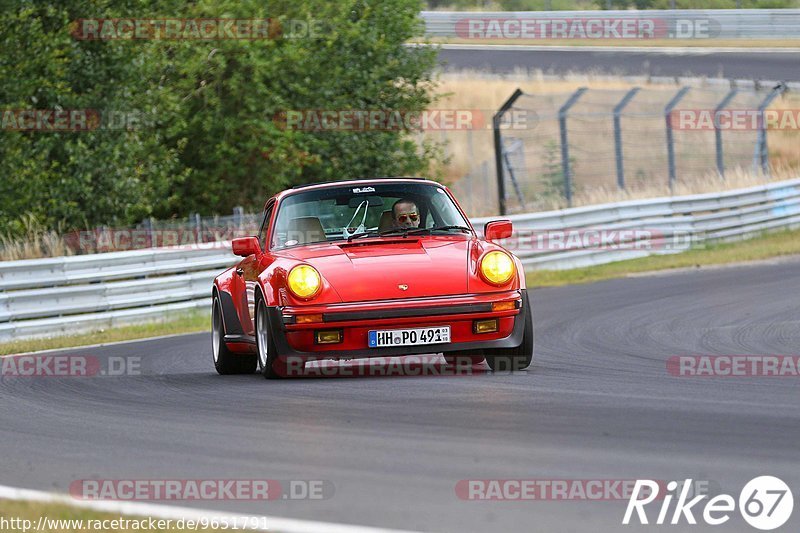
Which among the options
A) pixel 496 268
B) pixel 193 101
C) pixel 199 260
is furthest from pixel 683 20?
pixel 496 268

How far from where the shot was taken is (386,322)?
9055 millimetres

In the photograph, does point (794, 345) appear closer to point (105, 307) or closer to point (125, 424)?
point (125, 424)

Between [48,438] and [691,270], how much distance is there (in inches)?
553

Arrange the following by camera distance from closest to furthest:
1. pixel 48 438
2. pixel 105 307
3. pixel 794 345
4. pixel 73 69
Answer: pixel 48 438, pixel 794 345, pixel 105 307, pixel 73 69

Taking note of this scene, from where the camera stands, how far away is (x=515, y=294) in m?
9.32

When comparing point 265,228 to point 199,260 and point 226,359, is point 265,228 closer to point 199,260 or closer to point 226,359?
point 226,359

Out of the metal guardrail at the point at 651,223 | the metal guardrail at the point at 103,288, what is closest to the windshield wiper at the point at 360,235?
the metal guardrail at the point at 103,288

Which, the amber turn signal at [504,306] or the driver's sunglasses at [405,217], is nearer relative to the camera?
the amber turn signal at [504,306]

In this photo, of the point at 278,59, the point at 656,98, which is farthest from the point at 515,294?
the point at 656,98

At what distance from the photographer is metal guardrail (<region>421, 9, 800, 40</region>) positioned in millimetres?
44500

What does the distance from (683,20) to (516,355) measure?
39725mm

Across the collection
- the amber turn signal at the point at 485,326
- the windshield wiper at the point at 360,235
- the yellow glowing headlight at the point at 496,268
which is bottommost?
the amber turn signal at the point at 485,326

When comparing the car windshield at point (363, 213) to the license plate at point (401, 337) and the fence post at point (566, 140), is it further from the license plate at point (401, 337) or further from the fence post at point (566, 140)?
the fence post at point (566, 140)

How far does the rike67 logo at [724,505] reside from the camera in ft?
15.8
